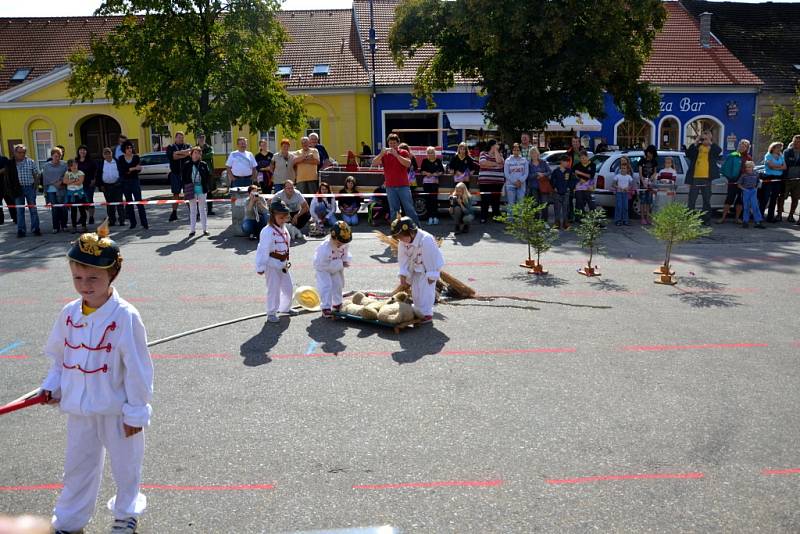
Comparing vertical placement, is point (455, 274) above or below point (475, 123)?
below

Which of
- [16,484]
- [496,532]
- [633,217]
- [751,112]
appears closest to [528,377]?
[496,532]

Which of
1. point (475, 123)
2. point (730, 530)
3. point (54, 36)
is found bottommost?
point (730, 530)

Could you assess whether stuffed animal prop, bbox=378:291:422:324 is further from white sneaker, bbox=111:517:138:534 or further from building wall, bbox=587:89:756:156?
building wall, bbox=587:89:756:156

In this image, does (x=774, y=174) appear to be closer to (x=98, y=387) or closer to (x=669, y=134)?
(x=98, y=387)

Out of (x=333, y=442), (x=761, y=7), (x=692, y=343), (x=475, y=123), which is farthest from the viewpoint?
(x=761, y=7)

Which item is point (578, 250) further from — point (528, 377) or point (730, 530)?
point (730, 530)

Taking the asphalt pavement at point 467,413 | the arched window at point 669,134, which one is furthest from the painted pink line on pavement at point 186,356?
the arched window at point 669,134

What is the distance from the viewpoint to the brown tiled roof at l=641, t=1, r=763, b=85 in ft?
113

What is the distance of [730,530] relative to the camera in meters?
4.32

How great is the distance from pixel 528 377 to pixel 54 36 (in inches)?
1606

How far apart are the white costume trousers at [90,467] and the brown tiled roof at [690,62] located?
3361 centimetres

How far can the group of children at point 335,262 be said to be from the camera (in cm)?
885

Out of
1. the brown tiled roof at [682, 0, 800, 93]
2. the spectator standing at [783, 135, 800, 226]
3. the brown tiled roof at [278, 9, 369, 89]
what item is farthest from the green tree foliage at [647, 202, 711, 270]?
the brown tiled roof at [682, 0, 800, 93]

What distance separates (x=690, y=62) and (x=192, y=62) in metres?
24.7
